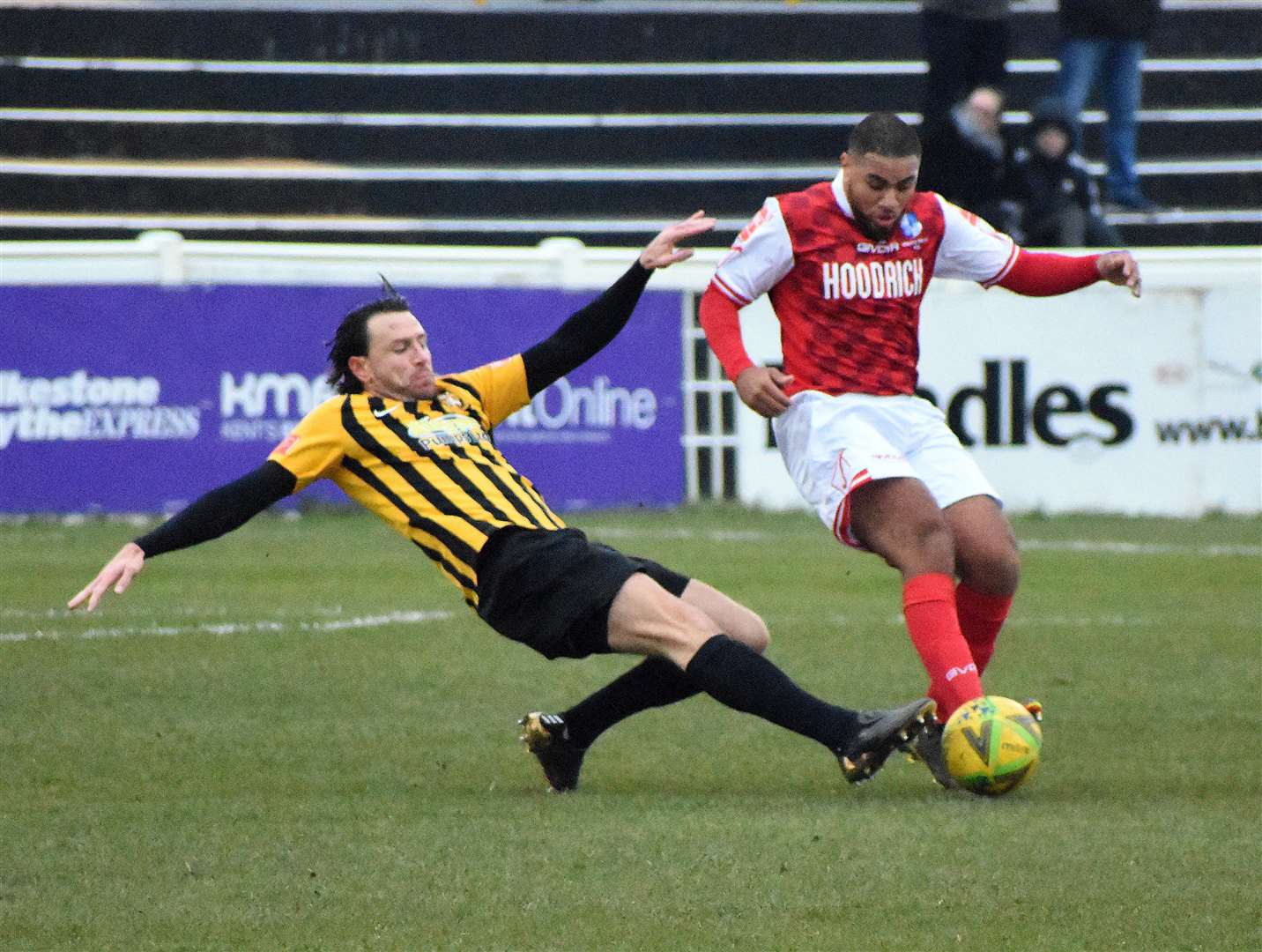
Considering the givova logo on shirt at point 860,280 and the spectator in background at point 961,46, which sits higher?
the spectator in background at point 961,46

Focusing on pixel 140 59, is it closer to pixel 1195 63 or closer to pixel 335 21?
pixel 335 21

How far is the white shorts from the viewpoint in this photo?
654cm

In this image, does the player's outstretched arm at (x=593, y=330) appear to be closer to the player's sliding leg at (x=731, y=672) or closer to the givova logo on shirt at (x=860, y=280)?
the givova logo on shirt at (x=860, y=280)

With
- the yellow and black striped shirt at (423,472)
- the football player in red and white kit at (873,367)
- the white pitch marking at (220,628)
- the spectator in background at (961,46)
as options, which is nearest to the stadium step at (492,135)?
the spectator in background at (961,46)

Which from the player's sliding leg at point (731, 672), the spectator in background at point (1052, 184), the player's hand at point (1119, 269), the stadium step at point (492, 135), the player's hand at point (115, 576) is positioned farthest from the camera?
the stadium step at point (492, 135)

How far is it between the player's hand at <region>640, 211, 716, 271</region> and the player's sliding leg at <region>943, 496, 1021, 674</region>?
3.51 ft

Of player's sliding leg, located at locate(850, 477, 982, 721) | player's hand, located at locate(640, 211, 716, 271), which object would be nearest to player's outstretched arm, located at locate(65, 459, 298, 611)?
player's hand, located at locate(640, 211, 716, 271)

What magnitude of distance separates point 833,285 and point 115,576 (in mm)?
2297

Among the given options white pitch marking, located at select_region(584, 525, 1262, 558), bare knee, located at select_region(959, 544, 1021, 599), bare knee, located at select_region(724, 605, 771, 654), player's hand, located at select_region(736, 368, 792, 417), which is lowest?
white pitch marking, located at select_region(584, 525, 1262, 558)

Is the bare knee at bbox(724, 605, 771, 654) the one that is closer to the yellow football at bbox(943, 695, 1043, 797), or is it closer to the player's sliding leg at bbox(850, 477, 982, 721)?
the player's sliding leg at bbox(850, 477, 982, 721)

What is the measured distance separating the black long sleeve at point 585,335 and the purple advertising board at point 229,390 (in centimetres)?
649

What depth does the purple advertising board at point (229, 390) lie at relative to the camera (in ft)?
41.9

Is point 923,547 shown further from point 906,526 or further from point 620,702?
point 620,702

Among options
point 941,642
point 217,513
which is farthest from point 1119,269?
point 217,513
